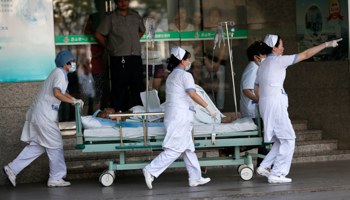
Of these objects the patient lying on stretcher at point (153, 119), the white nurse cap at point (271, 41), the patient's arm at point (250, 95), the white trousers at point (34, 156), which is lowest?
the white trousers at point (34, 156)

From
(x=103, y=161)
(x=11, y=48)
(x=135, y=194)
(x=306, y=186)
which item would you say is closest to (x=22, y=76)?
(x=11, y=48)

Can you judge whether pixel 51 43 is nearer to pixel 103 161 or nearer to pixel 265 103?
pixel 103 161

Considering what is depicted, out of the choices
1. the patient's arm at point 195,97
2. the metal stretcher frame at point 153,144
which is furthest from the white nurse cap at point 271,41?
the patient's arm at point 195,97

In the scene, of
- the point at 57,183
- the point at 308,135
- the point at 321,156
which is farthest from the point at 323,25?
the point at 57,183

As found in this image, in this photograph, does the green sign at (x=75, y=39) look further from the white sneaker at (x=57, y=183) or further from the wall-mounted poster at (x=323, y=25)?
the wall-mounted poster at (x=323, y=25)

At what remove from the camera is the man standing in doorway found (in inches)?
350

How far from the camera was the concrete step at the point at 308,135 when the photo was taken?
8565 millimetres

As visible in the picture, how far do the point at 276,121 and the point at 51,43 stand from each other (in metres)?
3.58

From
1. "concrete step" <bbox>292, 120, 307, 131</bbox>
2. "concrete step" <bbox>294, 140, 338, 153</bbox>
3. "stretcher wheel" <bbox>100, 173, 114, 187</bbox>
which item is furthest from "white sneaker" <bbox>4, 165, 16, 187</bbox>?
"concrete step" <bbox>292, 120, 307, 131</bbox>

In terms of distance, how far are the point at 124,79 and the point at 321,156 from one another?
370 centimetres

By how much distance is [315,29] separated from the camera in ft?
29.1

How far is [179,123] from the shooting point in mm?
5914

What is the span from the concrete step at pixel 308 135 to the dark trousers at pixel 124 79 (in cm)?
298

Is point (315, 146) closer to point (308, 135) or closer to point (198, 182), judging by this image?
point (308, 135)
